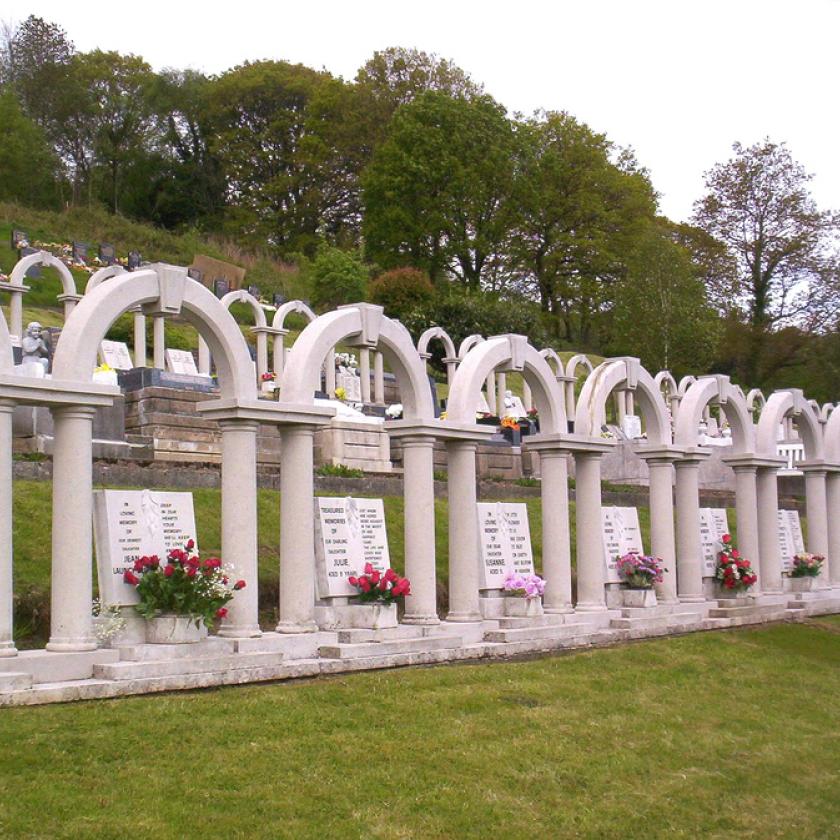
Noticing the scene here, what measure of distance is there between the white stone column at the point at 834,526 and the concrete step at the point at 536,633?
29.9ft

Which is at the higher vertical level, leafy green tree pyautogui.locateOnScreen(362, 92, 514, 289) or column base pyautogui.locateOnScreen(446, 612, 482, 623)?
leafy green tree pyautogui.locateOnScreen(362, 92, 514, 289)

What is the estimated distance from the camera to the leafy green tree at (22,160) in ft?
169

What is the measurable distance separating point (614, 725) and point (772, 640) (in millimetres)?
7127

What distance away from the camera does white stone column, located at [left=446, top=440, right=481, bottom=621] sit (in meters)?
15.0

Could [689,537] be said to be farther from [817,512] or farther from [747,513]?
[817,512]

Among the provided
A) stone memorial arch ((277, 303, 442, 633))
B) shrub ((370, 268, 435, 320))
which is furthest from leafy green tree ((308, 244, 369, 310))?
stone memorial arch ((277, 303, 442, 633))

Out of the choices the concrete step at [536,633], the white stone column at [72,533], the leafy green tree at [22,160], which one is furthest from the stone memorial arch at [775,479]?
the leafy green tree at [22,160]

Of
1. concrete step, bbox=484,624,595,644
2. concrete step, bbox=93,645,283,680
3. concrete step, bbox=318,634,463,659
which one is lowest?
concrete step, bbox=484,624,595,644

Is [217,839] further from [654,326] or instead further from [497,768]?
[654,326]

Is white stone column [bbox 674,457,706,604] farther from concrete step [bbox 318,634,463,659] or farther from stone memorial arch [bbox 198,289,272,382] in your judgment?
stone memorial arch [bbox 198,289,272,382]

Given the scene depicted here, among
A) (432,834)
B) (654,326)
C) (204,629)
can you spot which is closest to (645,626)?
(204,629)

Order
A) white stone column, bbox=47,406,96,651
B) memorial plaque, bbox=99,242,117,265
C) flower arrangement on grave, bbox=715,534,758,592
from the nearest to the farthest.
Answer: white stone column, bbox=47,406,96,651 → flower arrangement on grave, bbox=715,534,758,592 → memorial plaque, bbox=99,242,117,265

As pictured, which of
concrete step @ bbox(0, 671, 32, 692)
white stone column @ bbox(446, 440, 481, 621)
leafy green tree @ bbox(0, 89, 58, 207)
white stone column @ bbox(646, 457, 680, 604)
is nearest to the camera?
concrete step @ bbox(0, 671, 32, 692)

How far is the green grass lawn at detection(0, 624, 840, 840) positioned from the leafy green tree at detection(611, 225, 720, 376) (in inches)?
1237
